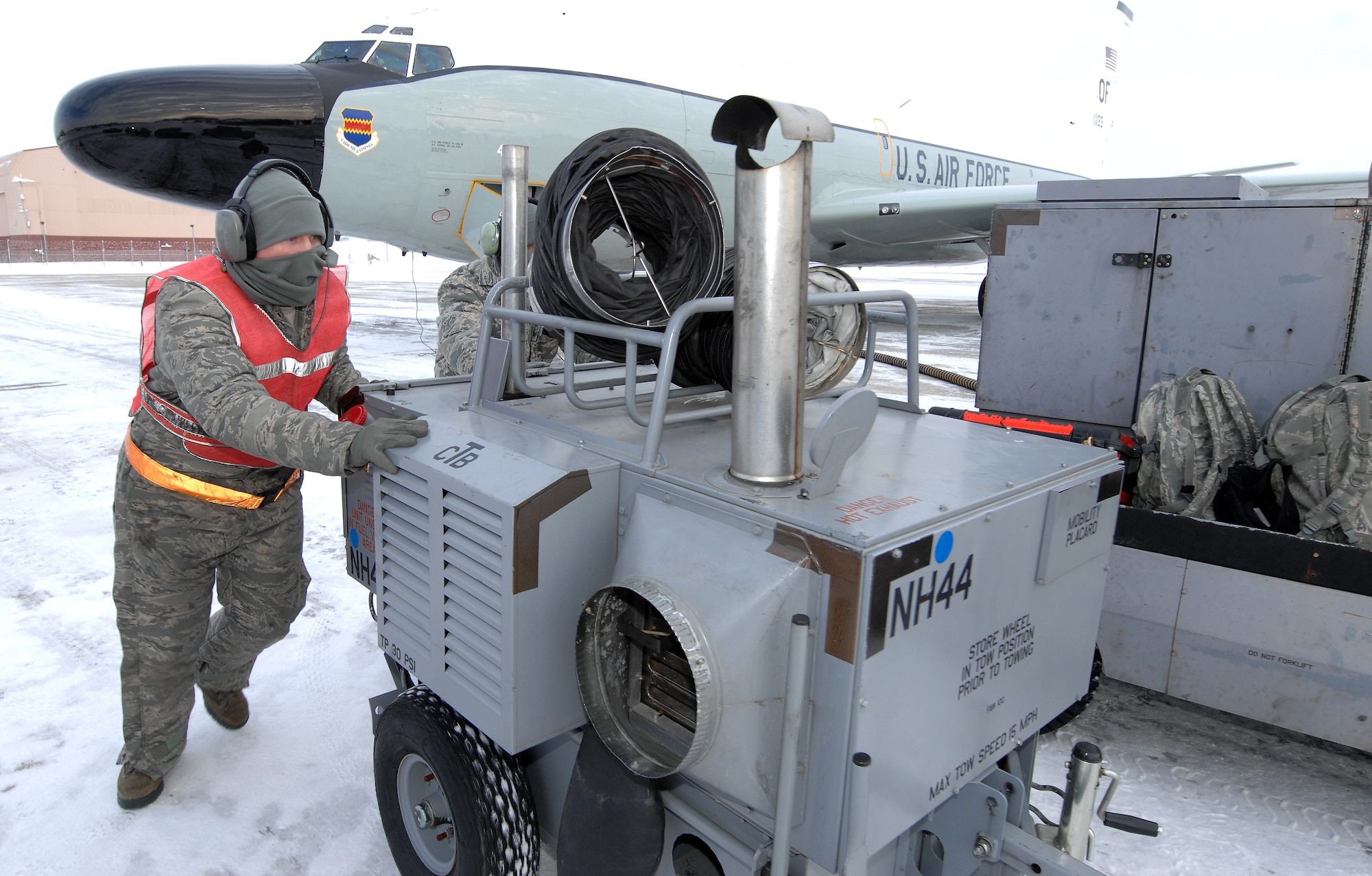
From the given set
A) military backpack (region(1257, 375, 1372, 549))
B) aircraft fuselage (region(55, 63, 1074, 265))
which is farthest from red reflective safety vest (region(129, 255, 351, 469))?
aircraft fuselage (region(55, 63, 1074, 265))

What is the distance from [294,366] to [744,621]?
5.83 ft

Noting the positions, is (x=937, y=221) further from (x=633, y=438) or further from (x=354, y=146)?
(x=633, y=438)

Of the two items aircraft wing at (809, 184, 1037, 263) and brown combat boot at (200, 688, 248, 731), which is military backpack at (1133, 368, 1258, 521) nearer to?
brown combat boot at (200, 688, 248, 731)

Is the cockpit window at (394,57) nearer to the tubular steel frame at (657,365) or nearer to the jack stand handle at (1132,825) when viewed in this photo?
the tubular steel frame at (657,365)

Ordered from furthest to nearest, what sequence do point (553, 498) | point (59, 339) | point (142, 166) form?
point (59, 339) < point (142, 166) < point (553, 498)

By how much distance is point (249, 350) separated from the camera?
7.97ft

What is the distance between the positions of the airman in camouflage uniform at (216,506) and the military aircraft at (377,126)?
595 cm

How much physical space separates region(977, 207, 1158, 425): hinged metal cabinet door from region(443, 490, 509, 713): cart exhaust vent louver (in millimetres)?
3104

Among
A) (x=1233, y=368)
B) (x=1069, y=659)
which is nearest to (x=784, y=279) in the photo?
(x=1069, y=659)

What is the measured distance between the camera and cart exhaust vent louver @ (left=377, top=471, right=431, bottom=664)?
6.98 feet

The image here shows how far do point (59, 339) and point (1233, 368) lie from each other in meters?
14.3

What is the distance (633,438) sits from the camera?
83.2 inches

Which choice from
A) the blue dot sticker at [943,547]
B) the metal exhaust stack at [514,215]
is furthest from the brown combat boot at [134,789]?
the blue dot sticker at [943,547]

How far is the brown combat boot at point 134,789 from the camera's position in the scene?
103 inches
